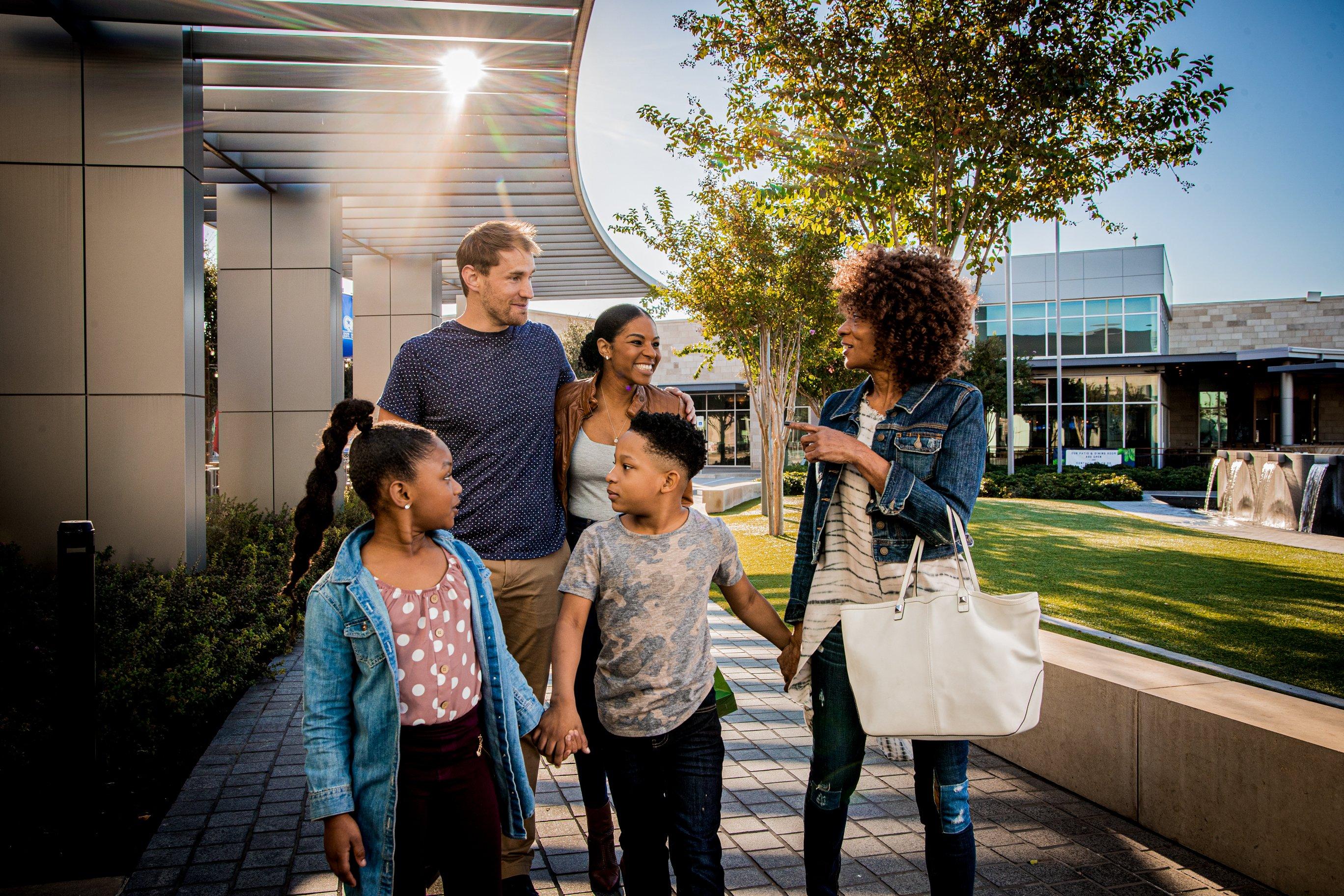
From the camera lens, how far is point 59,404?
593 centimetres

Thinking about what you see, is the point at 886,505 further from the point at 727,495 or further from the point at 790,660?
the point at 727,495

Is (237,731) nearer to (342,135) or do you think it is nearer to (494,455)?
(494,455)

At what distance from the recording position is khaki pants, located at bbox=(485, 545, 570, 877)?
2.99 meters

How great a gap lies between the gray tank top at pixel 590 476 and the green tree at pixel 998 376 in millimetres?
26844

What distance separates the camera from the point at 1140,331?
39.4 meters

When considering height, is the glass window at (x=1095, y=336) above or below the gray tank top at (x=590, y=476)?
above

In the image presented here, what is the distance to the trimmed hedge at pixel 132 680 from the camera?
3516mm

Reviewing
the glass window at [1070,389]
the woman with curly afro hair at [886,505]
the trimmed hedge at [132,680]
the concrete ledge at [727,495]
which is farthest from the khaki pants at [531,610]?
the glass window at [1070,389]

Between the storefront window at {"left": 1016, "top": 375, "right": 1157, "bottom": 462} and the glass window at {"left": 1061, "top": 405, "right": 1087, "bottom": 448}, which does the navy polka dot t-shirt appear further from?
the glass window at {"left": 1061, "top": 405, "right": 1087, "bottom": 448}

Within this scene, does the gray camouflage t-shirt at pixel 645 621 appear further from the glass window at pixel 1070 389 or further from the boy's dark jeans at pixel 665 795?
the glass window at pixel 1070 389

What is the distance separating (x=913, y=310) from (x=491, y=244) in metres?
1.40

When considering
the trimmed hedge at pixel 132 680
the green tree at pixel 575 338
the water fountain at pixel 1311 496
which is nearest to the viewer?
the trimmed hedge at pixel 132 680

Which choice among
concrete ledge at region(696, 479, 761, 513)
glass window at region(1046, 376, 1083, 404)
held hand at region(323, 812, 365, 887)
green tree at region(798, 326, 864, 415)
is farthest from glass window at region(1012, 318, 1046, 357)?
held hand at region(323, 812, 365, 887)

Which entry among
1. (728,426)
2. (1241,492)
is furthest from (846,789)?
(728,426)
